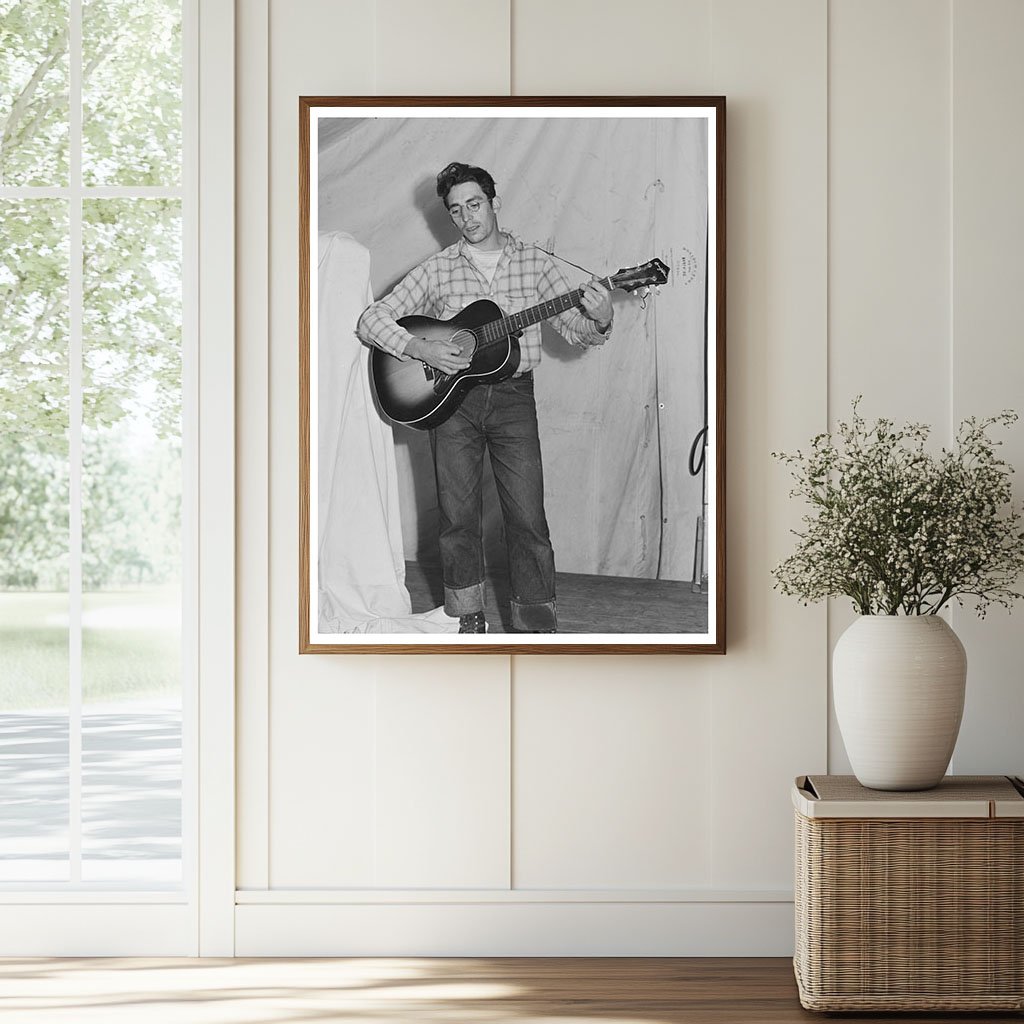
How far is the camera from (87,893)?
2469mm

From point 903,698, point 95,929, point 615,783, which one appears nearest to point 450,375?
point 615,783

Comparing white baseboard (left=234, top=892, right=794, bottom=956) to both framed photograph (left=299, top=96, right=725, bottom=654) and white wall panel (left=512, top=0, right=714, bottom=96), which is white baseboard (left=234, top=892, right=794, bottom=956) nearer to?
framed photograph (left=299, top=96, right=725, bottom=654)

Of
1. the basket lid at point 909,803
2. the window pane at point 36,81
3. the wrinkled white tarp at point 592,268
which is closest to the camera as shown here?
the basket lid at point 909,803

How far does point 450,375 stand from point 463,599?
1.77 feet

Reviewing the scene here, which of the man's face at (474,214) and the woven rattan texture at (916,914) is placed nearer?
the woven rattan texture at (916,914)

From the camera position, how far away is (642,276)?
2.41m

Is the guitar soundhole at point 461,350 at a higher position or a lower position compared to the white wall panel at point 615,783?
higher

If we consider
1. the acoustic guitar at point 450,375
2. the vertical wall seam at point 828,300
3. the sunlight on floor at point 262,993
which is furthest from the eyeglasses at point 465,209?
the sunlight on floor at point 262,993

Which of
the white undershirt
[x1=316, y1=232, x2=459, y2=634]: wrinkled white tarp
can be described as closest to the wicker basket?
[x1=316, y1=232, x2=459, y2=634]: wrinkled white tarp

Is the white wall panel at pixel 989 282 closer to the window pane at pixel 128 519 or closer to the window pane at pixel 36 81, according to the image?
the window pane at pixel 128 519

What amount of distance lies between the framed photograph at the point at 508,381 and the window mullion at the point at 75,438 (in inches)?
22.5

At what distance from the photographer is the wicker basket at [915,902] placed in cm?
208

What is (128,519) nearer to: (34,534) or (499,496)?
(34,534)

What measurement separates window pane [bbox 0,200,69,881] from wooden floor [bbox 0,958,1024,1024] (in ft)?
1.16
